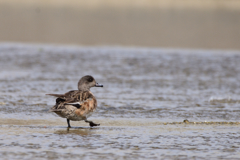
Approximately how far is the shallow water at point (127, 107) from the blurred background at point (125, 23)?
19.5 feet

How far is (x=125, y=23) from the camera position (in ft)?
106

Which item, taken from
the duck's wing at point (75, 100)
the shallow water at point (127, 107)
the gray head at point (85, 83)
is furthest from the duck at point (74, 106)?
the gray head at point (85, 83)

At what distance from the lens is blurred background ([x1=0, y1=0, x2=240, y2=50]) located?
88.7ft

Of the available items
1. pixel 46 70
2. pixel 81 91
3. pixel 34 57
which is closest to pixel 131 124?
pixel 81 91

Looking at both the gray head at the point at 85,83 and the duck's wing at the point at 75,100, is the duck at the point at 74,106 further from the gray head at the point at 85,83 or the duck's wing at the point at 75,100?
the gray head at the point at 85,83

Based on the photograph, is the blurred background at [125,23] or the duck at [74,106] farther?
the blurred background at [125,23]

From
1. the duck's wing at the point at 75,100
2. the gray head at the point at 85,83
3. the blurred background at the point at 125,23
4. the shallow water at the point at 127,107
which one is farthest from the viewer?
the blurred background at the point at 125,23

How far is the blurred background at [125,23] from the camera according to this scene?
88.7ft

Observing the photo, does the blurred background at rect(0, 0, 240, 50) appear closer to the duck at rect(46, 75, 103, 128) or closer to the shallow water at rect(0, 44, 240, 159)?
the shallow water at rect(0, 44, 240, 159)

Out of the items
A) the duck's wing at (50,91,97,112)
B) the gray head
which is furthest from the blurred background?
the duck's wing at (50,91,97,112)

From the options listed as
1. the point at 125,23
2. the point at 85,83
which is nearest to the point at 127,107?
the point at 85,83

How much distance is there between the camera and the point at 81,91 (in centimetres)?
914

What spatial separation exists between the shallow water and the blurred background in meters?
5.95

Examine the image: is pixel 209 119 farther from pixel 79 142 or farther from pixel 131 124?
pixel 79 142
